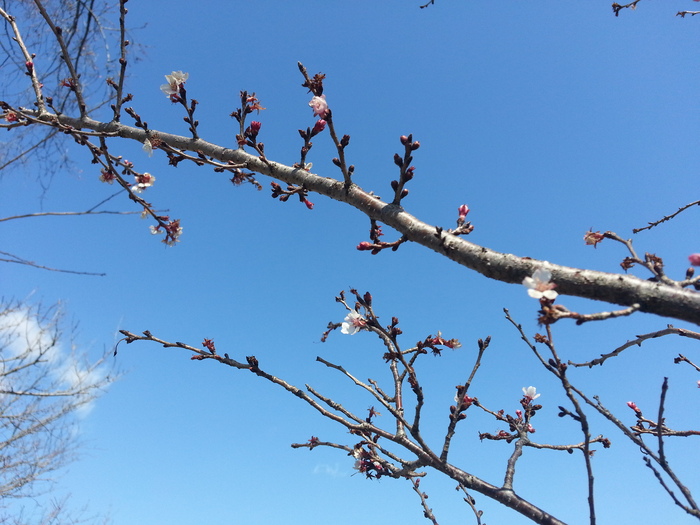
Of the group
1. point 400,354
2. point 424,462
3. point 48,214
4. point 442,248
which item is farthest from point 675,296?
point 48,214

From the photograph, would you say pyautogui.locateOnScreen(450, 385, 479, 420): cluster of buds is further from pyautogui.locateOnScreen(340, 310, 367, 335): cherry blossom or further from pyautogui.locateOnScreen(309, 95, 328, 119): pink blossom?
pyautogui.locateOnScreen(309, 95, 328, 119): pink blossom

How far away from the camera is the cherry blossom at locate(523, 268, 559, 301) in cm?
129

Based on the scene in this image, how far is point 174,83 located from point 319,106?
131 cm

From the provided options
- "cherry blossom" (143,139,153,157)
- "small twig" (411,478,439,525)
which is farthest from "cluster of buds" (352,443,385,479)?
"cherry blossom" (143,139,153,157)

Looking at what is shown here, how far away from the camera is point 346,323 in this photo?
7.64 feet

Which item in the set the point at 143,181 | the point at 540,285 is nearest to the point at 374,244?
the point at 540,285

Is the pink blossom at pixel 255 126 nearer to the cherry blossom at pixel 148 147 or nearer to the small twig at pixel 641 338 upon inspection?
the cherry blossom at pixel 148 147

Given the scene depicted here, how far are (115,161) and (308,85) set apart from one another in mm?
1970

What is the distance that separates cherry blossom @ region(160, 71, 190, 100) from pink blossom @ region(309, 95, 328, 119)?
1193 mm

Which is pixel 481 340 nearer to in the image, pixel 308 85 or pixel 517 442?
pixel 517 442

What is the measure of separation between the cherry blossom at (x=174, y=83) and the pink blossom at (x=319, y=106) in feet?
3.92

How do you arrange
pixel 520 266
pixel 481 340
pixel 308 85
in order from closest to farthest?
pixel 520 266, pixel 308 85, pixel 481 340

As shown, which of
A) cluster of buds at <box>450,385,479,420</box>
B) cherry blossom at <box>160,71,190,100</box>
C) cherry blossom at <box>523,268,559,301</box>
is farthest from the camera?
cherry blossom at <box>160,71,190,100</box>

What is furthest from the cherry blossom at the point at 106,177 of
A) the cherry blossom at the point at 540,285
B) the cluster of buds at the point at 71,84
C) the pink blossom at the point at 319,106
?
the cherry blossom at the point at 540,285
